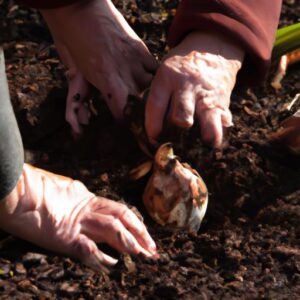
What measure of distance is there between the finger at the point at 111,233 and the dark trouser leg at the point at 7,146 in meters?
0.16

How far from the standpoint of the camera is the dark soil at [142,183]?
1474mm

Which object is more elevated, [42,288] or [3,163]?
[3,163]

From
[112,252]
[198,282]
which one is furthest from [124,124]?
[198,282]

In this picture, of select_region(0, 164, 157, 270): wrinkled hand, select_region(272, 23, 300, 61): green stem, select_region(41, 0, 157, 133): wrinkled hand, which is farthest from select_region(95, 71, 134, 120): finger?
select_region(272, 23, 300, 61): green stem

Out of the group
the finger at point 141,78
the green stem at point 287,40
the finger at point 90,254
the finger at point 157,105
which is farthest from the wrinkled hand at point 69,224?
the green stem at point 287,40

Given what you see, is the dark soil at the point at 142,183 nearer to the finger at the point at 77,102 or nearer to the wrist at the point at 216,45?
the finger at the point at 77,102

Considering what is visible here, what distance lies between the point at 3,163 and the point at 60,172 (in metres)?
0.31

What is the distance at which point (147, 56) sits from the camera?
1.77 metres

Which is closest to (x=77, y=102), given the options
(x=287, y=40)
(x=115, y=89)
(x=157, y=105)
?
(x=115, y=89)

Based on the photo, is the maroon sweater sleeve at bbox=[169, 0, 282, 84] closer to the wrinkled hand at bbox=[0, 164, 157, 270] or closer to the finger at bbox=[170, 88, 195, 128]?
the finger at bbox=[170, 88, 195, 128]

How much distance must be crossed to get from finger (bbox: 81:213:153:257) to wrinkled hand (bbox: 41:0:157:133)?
10.3 inches

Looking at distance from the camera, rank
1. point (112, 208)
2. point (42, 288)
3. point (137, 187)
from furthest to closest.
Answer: point (137, 187) < point (112, 208) < point (42, 288)

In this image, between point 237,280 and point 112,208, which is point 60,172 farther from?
point 237,280

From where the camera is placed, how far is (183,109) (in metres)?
1.55
